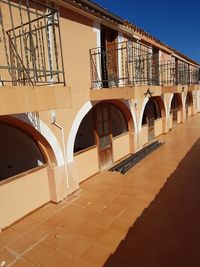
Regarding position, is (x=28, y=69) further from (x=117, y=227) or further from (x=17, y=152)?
(x=17, y=152)

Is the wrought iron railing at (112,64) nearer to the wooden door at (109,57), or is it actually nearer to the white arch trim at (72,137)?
the wooden door at (109,57)

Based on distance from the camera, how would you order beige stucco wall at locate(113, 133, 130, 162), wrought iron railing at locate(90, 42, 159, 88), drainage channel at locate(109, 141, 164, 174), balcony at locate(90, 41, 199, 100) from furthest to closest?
beige stucco wall at locate(113, 133, 130, 162)
drainage channel at locate(109, 141, 164, 174)
wrought iron railing at locate(90, 42, 159, 88)
balcony at locate(90, 41, 199, 100)

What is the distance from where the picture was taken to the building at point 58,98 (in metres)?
4.31

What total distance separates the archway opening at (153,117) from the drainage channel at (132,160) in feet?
5.50

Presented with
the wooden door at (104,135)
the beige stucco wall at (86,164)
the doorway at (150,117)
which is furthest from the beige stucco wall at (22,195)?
the doorway at (150,117)

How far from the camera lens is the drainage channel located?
9.06 meters

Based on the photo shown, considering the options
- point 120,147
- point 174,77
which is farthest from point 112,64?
point 174,77

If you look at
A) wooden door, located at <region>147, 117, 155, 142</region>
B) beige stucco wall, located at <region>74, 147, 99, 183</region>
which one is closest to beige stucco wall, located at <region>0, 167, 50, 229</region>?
beige stucco wall, located at <region>74, 147, 99, 183</region>

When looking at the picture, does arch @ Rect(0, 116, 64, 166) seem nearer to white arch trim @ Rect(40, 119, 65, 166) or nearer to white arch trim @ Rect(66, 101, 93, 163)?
white arch trim @ Rect(40, 119, 65, 166)

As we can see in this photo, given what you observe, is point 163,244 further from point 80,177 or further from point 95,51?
point 95,51

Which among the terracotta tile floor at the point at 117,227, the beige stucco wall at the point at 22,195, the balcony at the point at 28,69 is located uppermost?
the balcony at the point at 28,69

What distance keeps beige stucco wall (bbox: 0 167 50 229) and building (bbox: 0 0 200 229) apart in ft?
0.08

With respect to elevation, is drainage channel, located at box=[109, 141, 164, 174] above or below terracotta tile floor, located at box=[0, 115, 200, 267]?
above

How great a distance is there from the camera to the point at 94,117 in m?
8.80
